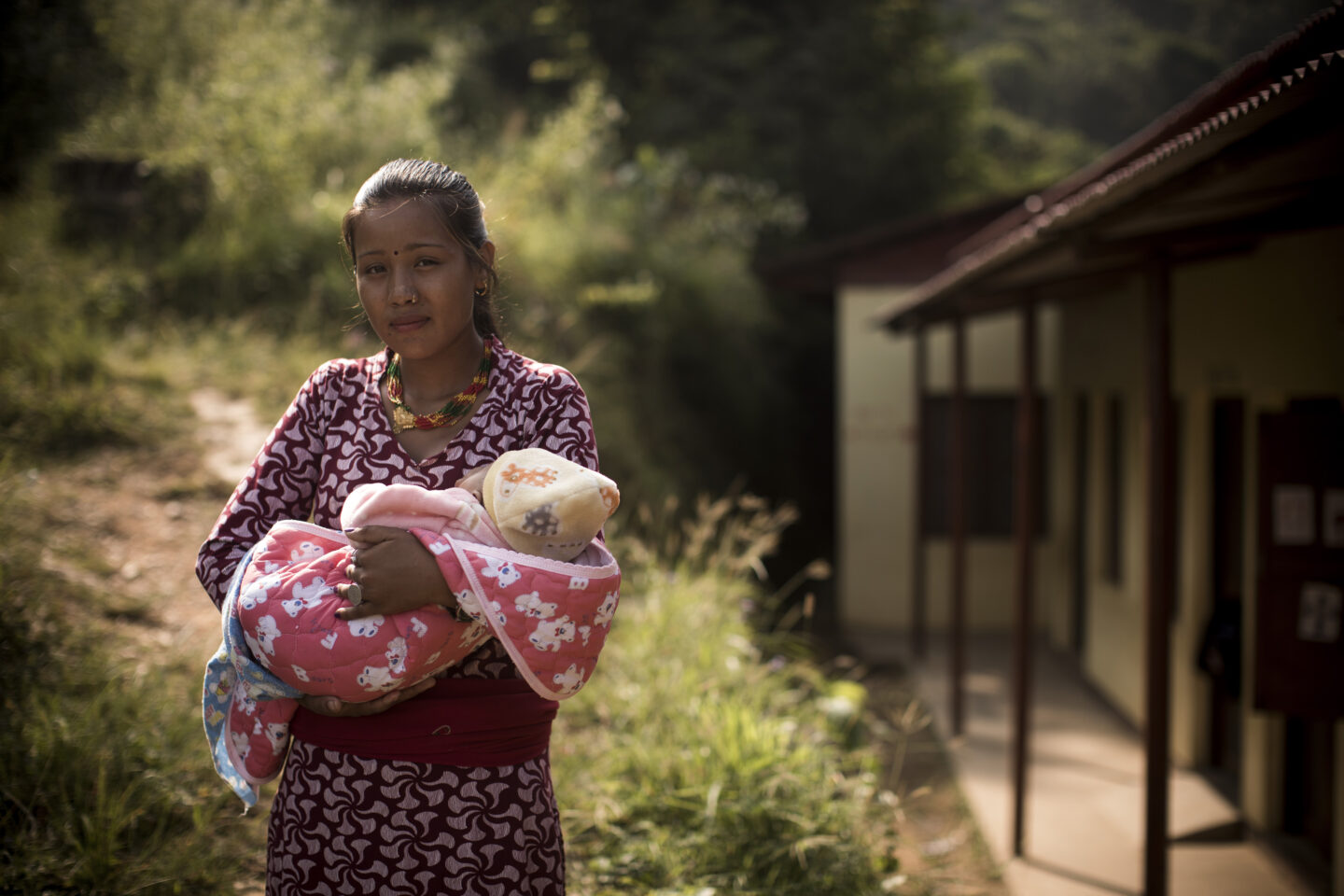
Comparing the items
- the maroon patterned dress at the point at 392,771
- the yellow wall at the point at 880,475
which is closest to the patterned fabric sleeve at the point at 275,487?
the maroon patterned dress at the point at 392,771

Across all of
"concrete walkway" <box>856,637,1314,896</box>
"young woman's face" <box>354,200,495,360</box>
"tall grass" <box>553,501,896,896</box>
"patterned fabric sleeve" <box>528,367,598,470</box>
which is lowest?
"concrete walkway" <box>856,637,1314,896</box>

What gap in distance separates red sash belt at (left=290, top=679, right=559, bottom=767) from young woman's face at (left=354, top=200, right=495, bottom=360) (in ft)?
1.84

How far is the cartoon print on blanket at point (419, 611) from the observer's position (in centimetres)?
140

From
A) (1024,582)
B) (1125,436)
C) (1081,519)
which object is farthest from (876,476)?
(1024,582)

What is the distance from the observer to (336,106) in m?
9.30

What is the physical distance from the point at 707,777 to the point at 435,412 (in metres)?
2.25

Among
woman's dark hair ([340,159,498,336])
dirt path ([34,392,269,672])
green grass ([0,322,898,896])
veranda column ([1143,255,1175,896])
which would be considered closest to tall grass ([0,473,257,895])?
green grass ([0,322,898,896])

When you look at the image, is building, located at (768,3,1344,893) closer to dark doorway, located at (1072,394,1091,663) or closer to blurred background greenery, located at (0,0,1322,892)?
dark doorway, located at (1072,394,1091,663)

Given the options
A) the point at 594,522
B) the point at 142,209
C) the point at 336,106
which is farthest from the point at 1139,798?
the point at 336,106

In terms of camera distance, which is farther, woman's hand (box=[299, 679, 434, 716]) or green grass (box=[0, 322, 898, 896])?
green grass (box=[0, 322, 898, 896])

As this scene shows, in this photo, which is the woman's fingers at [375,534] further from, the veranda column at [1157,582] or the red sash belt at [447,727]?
the veranda column at [1157,582]

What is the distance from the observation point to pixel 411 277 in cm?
158

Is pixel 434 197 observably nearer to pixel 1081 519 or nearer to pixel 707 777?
pixel 707 777

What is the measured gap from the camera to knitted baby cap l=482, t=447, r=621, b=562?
54.8 inches
